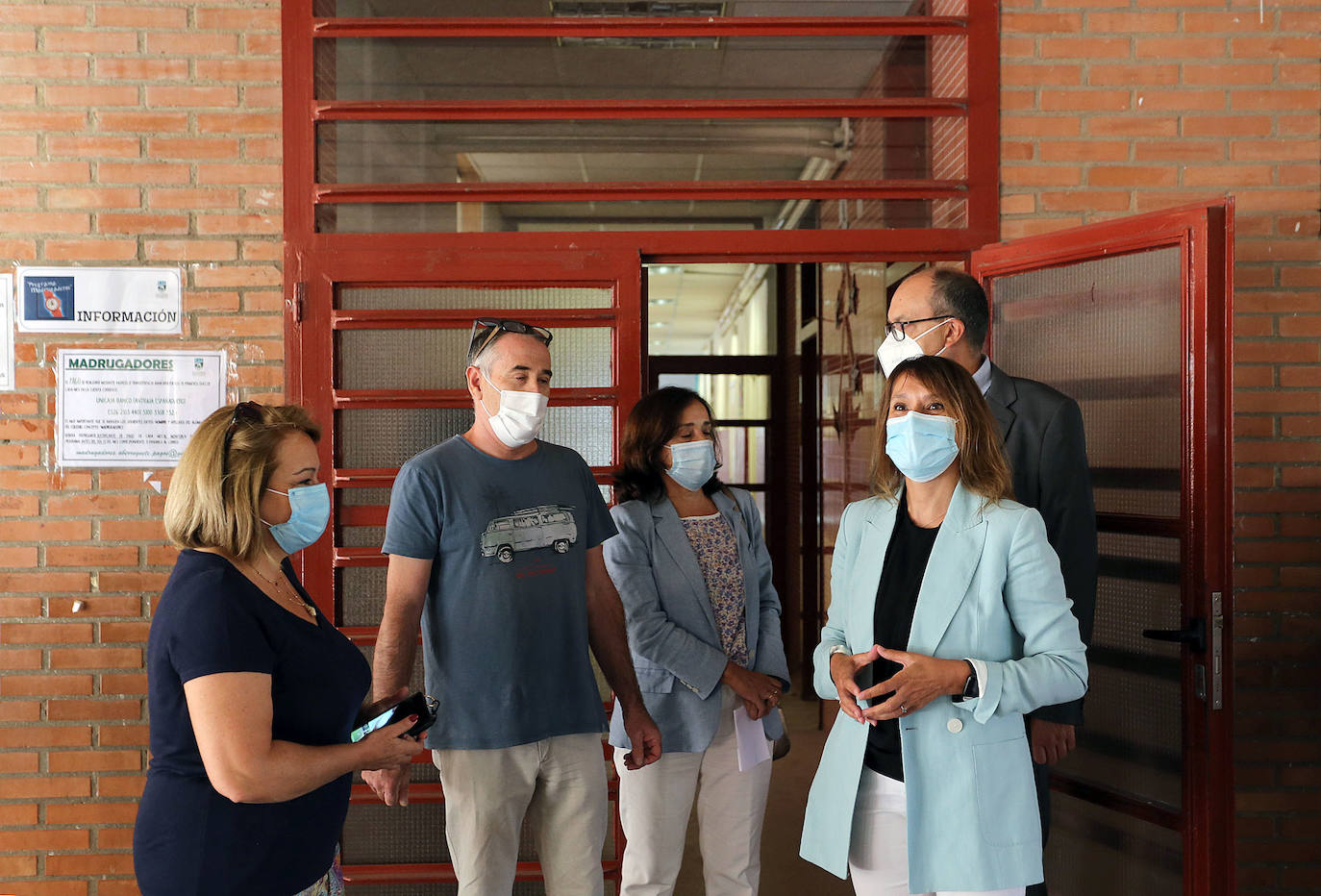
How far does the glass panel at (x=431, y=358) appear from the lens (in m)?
3.21

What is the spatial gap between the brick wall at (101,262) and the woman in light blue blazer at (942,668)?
214 cm

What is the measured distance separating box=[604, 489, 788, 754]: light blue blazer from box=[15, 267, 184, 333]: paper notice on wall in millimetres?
1580

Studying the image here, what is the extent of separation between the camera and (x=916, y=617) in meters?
1.80

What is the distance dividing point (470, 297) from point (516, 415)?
3.09 ft

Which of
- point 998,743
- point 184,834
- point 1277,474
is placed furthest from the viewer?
point 1277,474

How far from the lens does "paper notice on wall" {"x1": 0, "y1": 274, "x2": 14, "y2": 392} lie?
310 centimetres

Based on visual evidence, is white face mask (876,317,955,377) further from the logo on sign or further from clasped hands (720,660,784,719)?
the logo on sign

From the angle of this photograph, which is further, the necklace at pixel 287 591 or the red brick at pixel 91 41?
the red brick at pixel 91 41

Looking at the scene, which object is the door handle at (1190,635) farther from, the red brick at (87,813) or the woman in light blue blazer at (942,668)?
the red brick at (87,813)

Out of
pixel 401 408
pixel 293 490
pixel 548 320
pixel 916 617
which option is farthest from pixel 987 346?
pixel 293 490

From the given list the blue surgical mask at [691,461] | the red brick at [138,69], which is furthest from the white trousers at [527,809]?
the red brick at [138,69]

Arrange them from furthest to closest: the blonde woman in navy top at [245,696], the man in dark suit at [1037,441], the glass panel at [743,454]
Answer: the glass panel at [743,454]
the man in dark suit at [1037,441]
the blonde woman in navy top at [245,696]

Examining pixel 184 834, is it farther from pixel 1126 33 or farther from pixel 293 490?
pixel 1126 33

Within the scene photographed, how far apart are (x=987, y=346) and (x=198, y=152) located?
252cm
